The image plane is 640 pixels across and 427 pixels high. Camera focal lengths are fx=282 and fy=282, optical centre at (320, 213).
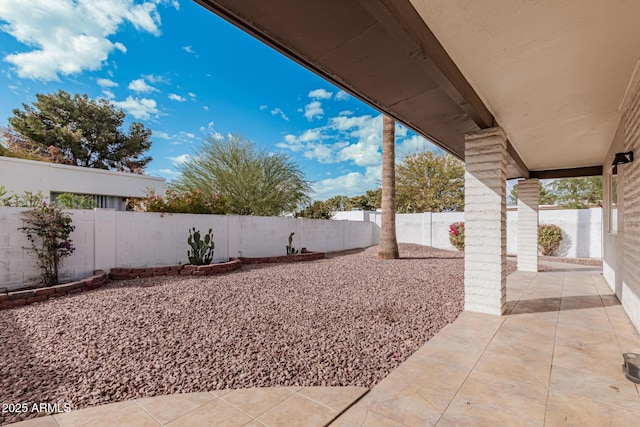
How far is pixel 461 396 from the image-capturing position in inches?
80.7

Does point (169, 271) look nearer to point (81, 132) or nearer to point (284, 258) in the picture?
point (284, 258)

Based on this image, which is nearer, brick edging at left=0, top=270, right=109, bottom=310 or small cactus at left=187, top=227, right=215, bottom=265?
brick edging at left=0, top=270, right=109, bottom=310

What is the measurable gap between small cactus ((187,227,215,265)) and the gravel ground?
4.33 ft

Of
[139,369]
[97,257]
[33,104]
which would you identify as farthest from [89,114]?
[139,369]

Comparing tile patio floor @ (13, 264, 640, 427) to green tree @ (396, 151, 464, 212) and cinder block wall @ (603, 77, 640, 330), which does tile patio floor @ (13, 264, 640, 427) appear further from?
green tree @ (396, 151, 464, 212)

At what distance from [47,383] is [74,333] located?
43.6 inches

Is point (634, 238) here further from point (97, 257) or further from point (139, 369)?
point (97, 257)

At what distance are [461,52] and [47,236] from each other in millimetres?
6844

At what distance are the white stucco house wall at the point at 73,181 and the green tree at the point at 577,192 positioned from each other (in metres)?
27.8

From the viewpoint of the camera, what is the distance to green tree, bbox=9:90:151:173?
1562 centimetres

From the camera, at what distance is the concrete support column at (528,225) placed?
7402 millimetres

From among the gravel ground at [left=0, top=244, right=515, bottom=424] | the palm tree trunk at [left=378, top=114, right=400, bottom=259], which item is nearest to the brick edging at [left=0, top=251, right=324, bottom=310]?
the gravel ground at [left=0, top=244, right=515, bottom=424]

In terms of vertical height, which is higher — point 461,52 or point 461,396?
point 461,52

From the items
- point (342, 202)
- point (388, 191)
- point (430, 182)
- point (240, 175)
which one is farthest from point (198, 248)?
point (342, 202)
